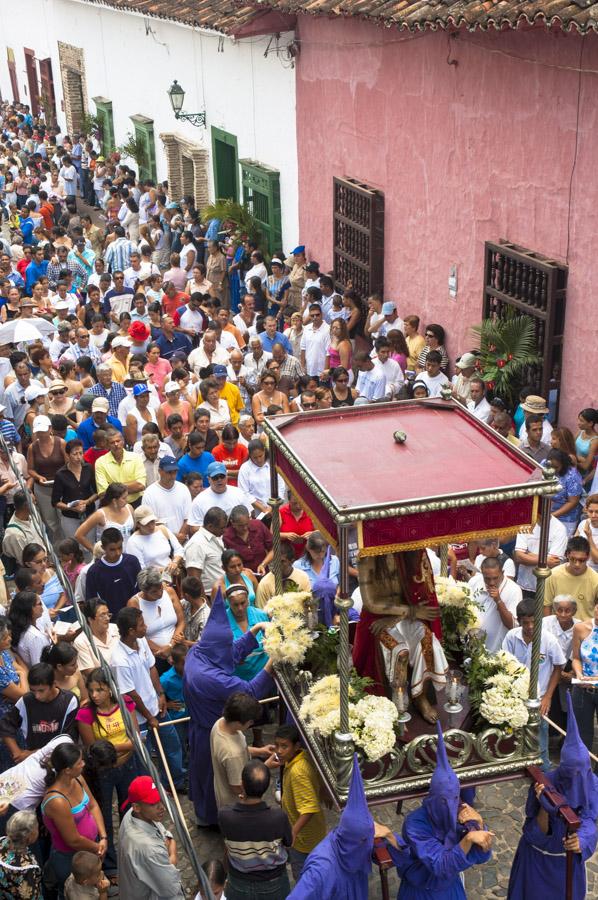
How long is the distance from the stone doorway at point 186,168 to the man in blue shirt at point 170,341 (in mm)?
8251

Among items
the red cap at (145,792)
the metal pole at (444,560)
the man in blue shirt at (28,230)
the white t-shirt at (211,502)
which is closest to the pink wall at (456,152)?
the white t-shirt at (211,502)

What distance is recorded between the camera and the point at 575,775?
5.65m

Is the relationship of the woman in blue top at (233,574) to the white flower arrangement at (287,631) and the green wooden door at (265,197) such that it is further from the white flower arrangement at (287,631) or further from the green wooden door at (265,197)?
the green wooden door at (265,197)

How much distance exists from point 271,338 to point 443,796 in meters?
8.36

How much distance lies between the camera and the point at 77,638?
732 cm

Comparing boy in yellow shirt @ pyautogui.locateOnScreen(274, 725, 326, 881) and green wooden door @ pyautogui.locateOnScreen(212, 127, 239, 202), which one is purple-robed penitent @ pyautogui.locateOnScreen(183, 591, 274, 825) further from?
green wooden door @ pyautogui.locateOnScreen(212, 127, 239, 202)

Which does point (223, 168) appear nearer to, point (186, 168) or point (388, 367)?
point (186, 168)

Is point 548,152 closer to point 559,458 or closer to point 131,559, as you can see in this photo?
point 559,458

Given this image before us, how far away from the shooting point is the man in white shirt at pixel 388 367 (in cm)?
1186

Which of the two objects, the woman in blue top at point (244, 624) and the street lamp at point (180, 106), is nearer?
the woman in blue top at point (244, 624)

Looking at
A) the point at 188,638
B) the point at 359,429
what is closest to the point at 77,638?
the point at 188,638

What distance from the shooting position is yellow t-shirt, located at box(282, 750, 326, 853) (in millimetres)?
6156

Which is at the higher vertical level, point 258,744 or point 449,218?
point 449,218

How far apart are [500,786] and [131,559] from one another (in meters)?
3.02
